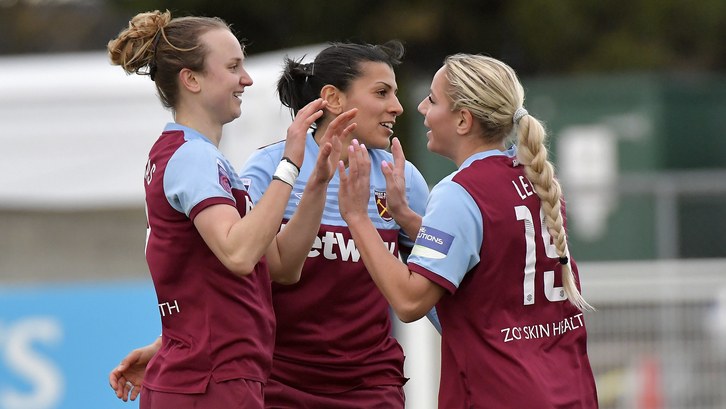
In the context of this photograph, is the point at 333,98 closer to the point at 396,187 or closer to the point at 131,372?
the point at 396,187

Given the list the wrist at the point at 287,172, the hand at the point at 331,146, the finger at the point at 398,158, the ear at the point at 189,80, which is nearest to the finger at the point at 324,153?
the hand at the point at 331,146

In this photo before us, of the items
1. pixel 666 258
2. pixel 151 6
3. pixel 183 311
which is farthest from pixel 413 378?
pixel 151 6

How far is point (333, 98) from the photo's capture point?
3557 millimetres

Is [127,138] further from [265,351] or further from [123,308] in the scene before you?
[265,351]

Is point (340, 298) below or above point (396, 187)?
below

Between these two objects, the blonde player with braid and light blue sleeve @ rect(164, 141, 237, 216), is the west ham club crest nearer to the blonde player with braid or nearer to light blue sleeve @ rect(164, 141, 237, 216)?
the blonde player with braid

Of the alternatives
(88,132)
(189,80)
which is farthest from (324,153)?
(88,132)

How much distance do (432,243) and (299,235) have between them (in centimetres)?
53

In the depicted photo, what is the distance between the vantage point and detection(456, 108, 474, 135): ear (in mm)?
2979

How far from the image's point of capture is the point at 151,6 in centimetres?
1366

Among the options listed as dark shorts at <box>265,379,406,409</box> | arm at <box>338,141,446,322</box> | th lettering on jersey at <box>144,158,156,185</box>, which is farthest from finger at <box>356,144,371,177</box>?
dark shorts at <box>265,379,406,409</box>

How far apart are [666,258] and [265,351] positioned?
26.2ft

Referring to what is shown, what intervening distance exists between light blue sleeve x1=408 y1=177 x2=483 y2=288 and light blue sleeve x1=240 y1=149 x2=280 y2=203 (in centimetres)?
80

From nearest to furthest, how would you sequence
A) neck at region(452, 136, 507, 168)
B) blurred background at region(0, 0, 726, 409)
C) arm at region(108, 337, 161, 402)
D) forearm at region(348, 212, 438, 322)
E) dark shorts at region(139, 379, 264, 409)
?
dark shorts at region(139, 379, 264, 409), forearm at region(348, 212, 438, 322), neck at region(452, 136, 507, 168), arm at region(108, 337, 161, 402), blurred background at region(0, 0, 726, 409)
